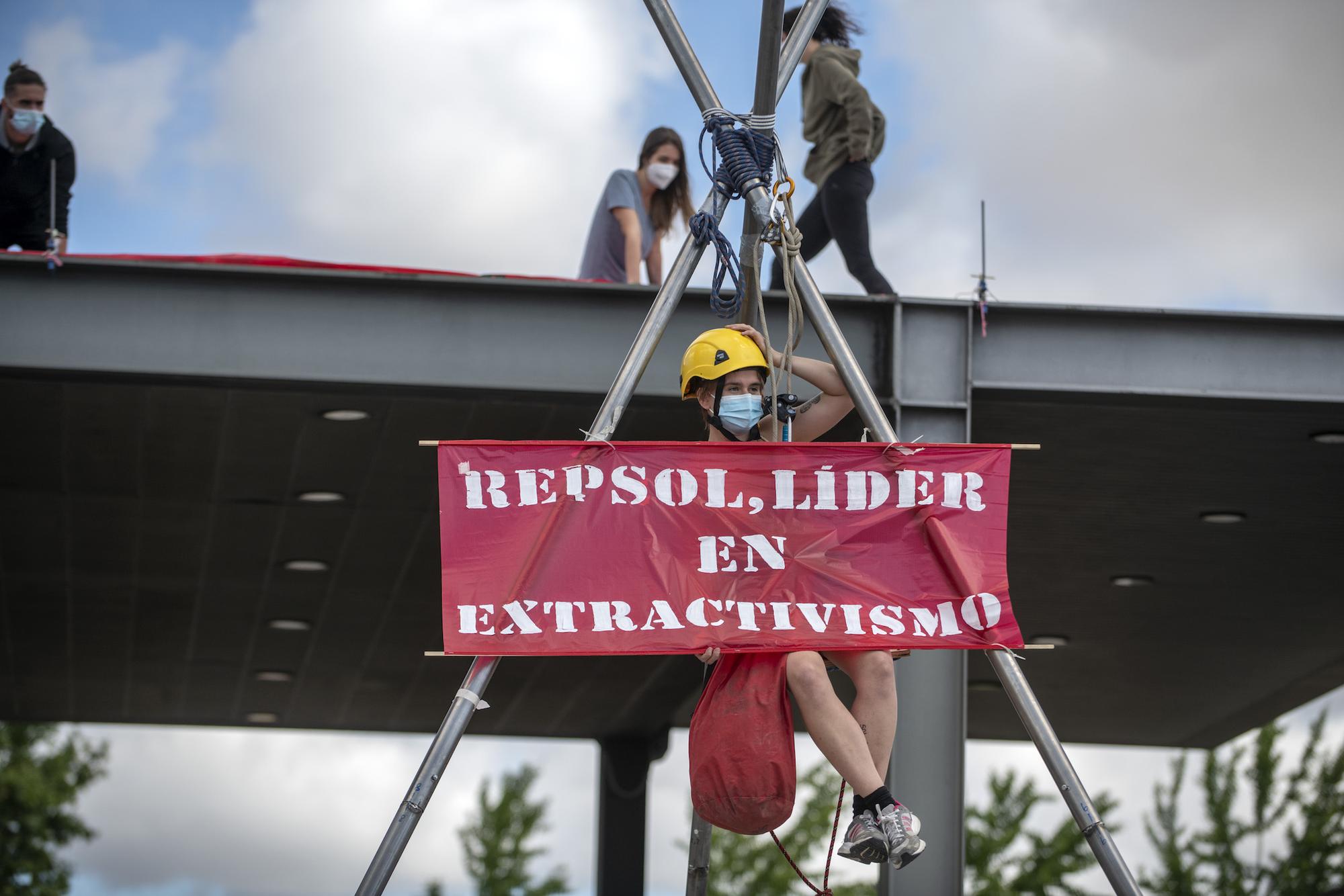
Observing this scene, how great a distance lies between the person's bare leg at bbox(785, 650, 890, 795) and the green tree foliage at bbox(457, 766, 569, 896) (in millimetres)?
33331

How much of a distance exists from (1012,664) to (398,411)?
14.6 ft

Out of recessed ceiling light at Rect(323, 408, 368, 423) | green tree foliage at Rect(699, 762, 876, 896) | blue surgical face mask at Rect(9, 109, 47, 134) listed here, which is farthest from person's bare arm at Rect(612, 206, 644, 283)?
green tree foliage at Rect(699, 762, 876, 896)

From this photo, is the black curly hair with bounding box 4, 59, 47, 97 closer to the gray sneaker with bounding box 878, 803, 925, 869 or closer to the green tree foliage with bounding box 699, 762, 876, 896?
the gray sneaker with bounding box 878, 803, 925, 869

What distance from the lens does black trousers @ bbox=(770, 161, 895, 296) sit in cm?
913

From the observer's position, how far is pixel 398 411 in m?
9.27

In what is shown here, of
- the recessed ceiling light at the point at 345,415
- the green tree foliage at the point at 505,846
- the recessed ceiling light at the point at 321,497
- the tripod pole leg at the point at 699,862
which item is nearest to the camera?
the tripod pole leg at the point at 699,862

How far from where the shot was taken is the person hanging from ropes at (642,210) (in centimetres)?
940

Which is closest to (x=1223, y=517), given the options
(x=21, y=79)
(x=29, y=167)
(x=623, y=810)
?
(x=29, y=167)

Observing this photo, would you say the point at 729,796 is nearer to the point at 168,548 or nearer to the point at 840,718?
the point at 840,718

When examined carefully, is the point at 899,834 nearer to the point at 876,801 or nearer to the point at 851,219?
the point at 876,801

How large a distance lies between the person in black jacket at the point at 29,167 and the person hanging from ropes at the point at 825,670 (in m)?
4.52

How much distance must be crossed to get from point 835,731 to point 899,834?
1.29 feet

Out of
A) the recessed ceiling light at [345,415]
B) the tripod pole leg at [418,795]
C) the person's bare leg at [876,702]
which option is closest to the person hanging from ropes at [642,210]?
the recessed ceiling light at [345,415]

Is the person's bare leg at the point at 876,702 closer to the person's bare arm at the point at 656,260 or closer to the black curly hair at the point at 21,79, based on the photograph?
the person's bare arm at the point at 656,260
